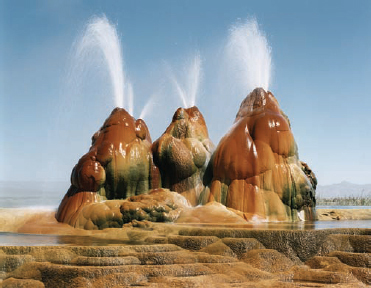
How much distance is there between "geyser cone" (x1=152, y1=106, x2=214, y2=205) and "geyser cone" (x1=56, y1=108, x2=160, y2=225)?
449 mm

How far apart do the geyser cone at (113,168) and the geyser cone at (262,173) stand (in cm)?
263

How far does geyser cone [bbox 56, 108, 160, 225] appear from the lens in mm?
16828

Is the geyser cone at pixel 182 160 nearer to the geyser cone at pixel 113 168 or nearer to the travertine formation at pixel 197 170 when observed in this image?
the travertine formation at pixel 197 170

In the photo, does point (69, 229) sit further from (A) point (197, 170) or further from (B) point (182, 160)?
(A) point (197, 170)

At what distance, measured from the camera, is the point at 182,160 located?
1781cm

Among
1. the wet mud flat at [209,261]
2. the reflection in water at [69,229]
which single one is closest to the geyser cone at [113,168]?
the reflection in water at [69,229]

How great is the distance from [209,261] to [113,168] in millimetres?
8950

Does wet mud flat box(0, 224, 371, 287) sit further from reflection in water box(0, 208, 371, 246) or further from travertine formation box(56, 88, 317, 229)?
travertine formation box(56, 88, 317, 229)

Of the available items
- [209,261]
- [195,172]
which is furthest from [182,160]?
[209,261]

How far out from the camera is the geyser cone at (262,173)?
1666cm

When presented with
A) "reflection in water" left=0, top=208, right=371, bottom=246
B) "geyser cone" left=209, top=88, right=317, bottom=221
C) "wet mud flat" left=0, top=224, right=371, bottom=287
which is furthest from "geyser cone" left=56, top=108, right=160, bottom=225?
"wet mud flat" left=0, top=224, right=371, bottom=287

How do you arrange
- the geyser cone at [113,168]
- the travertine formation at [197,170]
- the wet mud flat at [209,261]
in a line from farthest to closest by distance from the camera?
the geyser cone at [113,168], the travertine formation at [197,170], the wet mud flat at [209,261]

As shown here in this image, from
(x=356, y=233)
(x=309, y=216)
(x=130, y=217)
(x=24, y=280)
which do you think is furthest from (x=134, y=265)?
(x=309, y=216)

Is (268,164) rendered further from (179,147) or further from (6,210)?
(6,210)
